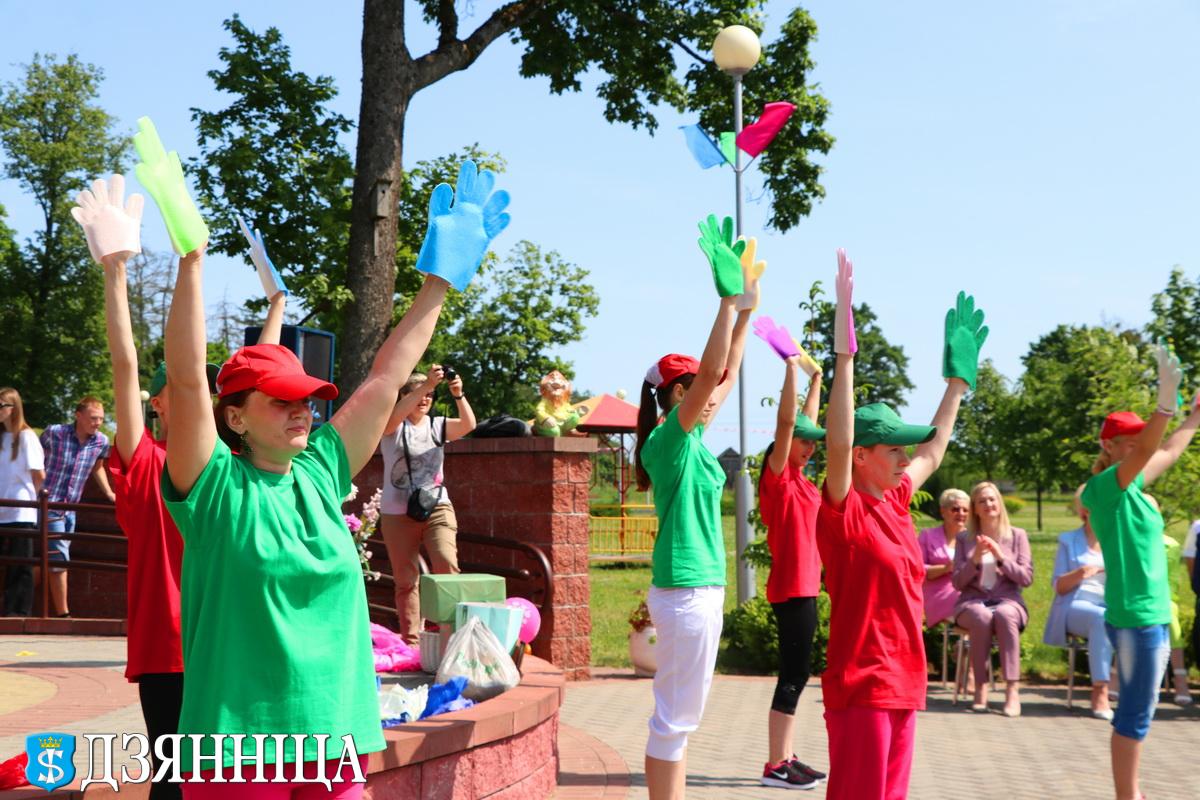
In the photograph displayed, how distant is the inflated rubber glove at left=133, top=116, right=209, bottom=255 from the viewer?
9.55 ft

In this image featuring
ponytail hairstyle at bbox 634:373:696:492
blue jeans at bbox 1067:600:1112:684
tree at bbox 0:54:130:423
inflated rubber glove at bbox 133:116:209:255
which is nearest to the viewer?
inflated rubber glove at bbox 133:116:209:255

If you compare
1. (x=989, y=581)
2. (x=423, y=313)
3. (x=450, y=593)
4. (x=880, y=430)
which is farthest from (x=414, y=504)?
(x=423, y=313)

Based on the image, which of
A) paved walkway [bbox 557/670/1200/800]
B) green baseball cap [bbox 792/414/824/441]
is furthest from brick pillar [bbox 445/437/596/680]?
green baseball cap [bbox 792/414/824/441]

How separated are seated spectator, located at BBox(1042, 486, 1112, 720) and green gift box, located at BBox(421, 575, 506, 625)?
195 inches

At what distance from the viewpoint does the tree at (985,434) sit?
54.3 meters

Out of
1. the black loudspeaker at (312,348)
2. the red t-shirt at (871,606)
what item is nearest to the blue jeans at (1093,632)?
the red t-shirt at (871,606)

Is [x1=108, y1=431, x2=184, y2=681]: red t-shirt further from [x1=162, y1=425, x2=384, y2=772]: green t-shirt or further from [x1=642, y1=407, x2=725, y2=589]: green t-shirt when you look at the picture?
[x1=642, y1=407, x2=725, y2=589]: green t-shirt

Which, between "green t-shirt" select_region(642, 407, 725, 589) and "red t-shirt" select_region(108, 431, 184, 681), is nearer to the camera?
"red t-shirt" select_region(108, 431, 184, 681)

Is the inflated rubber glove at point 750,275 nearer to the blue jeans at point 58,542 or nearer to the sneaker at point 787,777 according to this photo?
the sneaker at point 787,777

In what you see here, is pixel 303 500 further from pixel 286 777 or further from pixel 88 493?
pixel 88 493

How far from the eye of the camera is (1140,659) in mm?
5625

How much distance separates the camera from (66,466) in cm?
1175

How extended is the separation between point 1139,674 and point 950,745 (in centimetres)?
270

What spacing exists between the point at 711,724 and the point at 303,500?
597cm
